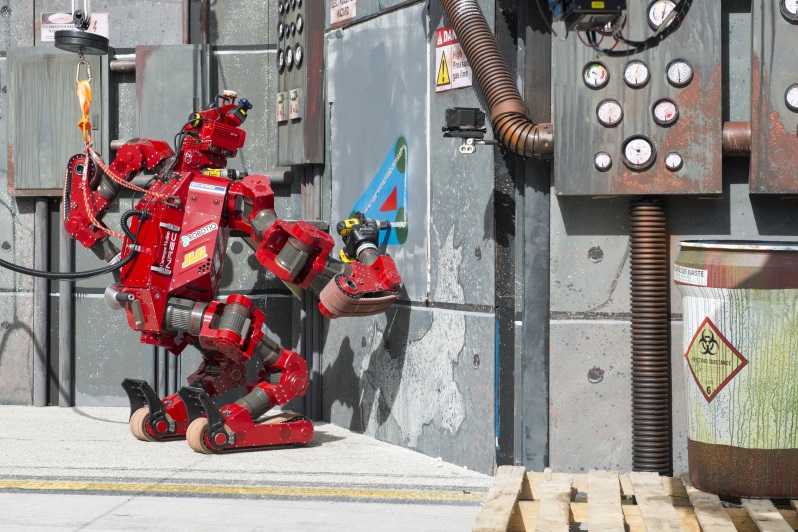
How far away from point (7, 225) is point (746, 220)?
6338 millimetres

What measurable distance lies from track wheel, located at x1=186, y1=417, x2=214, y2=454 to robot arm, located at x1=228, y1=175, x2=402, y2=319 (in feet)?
3.50

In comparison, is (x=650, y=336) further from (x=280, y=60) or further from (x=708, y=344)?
(x=280, y=60)

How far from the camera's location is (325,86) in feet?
28.6

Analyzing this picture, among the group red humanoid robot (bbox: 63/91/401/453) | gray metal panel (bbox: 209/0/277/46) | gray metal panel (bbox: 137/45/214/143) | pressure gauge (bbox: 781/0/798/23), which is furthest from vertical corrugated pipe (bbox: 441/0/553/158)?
gray metal panel (bbox: 137/45/214/143)

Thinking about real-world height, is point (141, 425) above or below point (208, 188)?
below

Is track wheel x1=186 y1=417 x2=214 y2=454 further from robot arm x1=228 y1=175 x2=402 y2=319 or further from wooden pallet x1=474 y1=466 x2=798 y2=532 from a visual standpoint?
wooden pallet x1=474 y1=466 x2=798 y2=532

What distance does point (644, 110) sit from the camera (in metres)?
6.00

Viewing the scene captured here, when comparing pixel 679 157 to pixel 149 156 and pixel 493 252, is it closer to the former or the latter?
pixel 493 252

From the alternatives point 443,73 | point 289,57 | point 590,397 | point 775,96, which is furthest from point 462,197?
point 289,57

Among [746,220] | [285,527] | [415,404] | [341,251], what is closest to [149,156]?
[341,251]

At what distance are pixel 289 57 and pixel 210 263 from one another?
2.33m

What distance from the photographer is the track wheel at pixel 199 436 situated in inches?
287

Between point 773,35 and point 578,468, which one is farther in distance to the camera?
point 578,468

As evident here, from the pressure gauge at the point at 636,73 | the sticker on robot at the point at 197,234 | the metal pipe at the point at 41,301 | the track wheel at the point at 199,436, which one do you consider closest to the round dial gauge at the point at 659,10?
the pressure gauge at the point at 636,73
